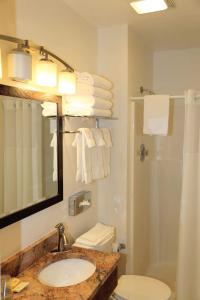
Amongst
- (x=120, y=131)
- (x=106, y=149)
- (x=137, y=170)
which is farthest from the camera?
(x=137, y=170)

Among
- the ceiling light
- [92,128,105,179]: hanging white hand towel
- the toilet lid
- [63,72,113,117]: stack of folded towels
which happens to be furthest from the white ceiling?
the toilet lid

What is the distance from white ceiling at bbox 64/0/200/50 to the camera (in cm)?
198

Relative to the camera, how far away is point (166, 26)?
2.38m

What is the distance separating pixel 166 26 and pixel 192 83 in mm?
889

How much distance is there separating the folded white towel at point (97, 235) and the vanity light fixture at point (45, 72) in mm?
1094

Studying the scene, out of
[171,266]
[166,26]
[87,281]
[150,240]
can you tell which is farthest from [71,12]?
[171,266]

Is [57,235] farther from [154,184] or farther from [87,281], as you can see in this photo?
[154,184]

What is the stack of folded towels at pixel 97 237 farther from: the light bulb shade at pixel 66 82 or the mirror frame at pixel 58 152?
the light bulb shade at pixel 66 82

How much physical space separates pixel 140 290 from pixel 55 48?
5.82ft

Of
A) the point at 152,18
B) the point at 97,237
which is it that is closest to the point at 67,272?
the point at 97,237

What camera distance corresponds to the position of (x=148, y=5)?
1.88 metres

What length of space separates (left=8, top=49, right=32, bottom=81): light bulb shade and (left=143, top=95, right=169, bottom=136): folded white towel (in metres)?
1.19

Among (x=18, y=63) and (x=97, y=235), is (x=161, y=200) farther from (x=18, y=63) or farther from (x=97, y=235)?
(x=18, y=63)

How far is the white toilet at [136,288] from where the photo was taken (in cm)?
201
